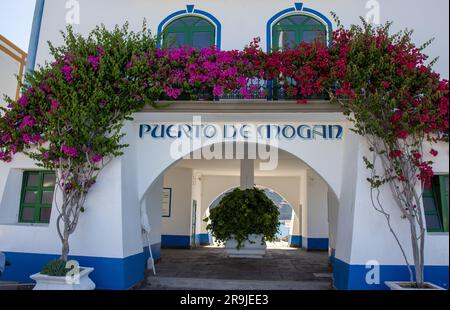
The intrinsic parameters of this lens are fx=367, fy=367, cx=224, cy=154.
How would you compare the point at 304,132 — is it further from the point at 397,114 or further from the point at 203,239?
the point at 203,239

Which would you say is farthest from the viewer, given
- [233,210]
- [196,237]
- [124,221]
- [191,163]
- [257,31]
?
[196,237]

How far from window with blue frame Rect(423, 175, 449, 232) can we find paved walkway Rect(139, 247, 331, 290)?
7.55 feet

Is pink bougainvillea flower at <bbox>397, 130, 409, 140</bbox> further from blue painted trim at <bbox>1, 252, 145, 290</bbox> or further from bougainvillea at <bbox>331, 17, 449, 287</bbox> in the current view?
blue painted trim at <bbox>1, 252, 145, 290</bbox>

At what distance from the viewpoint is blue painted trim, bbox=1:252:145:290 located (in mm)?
6402

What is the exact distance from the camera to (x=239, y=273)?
8.48m

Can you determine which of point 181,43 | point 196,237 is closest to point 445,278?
point 181,43

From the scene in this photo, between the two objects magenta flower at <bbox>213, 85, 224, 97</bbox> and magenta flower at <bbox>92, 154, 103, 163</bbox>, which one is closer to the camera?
magenta flower at <bbox>92, 154, 103, 163</bbox>

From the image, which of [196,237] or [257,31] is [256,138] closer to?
[257,31]

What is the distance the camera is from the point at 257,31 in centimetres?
816

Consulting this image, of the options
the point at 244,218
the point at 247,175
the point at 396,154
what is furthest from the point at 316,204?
the point at 396,154

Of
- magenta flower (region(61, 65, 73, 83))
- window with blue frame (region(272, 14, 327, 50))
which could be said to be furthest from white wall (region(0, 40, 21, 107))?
window with blue frame (region(272, 14, 327, 50))

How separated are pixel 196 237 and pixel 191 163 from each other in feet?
13.6

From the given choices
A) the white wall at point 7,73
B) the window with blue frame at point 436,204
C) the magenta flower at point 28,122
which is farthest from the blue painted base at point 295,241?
the magenta flower at point 28,122

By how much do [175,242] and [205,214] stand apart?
3526 millimetres
